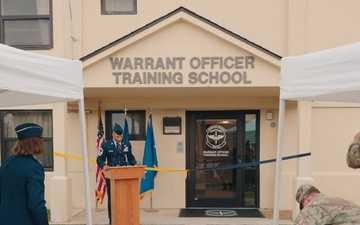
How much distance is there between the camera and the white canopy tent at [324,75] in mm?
2408

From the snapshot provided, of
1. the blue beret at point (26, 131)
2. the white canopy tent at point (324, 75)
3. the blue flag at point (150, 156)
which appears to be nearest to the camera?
the white canopy tent at point (324, 75)

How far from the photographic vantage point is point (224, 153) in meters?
7.85

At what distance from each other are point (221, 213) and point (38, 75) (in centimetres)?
556

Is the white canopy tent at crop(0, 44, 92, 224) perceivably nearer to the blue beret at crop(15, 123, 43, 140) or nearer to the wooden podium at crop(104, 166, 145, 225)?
the blue beret at crop(15, 123, 43, 140)

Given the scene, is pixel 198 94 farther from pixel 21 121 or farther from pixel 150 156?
pixel 21 121

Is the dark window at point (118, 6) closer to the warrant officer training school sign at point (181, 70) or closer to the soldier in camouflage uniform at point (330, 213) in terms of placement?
the warrant officer training school sign at point (181, 70)

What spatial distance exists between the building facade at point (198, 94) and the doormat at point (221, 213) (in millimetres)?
279

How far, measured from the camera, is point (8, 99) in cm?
383

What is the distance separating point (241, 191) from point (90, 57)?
453cm

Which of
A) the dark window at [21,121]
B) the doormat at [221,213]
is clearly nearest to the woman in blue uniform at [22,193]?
the doormat at [221,213]

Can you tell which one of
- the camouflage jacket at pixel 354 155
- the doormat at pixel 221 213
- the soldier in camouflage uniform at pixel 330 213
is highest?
the camouflage jacket at pixel 354 155

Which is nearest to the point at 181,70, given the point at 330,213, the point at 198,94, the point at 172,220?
the point at 198,94

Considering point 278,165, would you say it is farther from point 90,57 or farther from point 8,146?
point 8,146

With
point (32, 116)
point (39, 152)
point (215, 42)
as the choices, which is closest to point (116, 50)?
point (215, 42)
